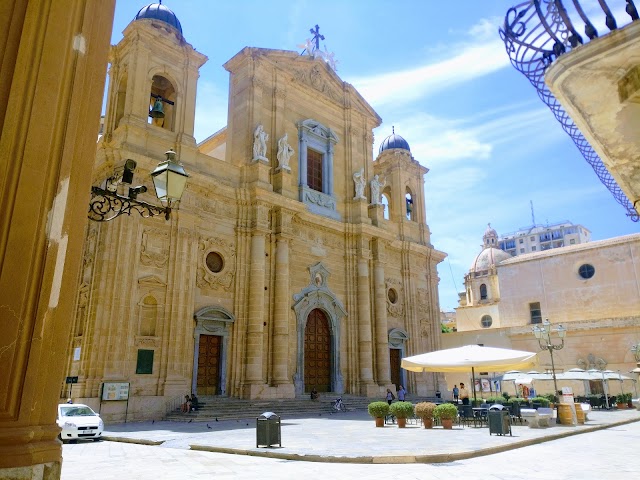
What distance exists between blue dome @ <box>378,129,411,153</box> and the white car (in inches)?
961

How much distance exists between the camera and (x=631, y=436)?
524 inches

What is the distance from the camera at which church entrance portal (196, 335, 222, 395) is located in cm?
1914

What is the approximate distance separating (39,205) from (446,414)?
13.5 meters

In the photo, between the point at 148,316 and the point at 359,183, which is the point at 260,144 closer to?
the point at 359,183

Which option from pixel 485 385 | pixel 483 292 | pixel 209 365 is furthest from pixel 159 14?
pixel 483 292

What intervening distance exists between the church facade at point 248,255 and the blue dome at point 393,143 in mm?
3261

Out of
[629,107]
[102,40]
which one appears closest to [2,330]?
[102,40]

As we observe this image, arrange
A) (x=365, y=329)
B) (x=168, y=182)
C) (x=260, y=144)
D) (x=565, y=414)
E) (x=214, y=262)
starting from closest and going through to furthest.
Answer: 1. (x=168, y=182)
2. (x=565, y=414)
3. (x=214, y=262)
4. (x=260, y=144)
5. (x=365, y=329)

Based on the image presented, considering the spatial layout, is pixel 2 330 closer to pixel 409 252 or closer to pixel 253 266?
pixel 253 266

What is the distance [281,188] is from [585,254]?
25366mm

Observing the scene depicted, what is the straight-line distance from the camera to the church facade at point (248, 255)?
17250 mm

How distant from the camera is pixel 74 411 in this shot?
43.1 ft

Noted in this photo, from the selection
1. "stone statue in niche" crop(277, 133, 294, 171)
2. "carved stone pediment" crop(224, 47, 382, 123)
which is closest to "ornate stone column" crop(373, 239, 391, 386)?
"stone statue in niche" crop(277, 133, 294, 171)

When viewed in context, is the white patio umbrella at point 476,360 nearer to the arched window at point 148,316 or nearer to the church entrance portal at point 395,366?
the arched window at point 148,316
